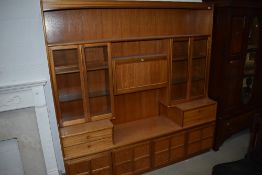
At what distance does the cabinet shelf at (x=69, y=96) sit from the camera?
2250mm

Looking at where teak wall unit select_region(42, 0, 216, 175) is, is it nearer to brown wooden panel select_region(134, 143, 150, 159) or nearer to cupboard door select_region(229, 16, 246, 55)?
brown wooden panel select_region(134, 143, 150, 159)

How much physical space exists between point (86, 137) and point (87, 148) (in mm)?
140

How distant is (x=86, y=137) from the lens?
220 cm

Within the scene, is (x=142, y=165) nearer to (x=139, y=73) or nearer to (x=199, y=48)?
(x=139, y=73)

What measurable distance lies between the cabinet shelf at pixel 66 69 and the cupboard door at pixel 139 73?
1.37 ft

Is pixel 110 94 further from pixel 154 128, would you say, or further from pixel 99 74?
pixel 154 128

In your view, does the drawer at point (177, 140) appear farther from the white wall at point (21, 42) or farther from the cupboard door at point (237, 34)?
the white wall at point (21, 42)

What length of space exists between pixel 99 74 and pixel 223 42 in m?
1.60

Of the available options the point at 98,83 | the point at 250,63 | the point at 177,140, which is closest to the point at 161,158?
the point at 177,140

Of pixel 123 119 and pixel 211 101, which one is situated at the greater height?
pixel 211 101

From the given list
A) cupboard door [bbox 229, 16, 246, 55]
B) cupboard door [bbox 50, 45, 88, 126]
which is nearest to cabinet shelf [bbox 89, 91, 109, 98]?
cupboard door [bbox 50, 45, 88, 126]

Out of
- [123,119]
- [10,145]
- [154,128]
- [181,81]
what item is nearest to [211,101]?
[181,81]

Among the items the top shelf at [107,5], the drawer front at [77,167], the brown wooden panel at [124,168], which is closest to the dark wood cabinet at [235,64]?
the top shelf at [107,5]

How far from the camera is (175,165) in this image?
2.78 m
